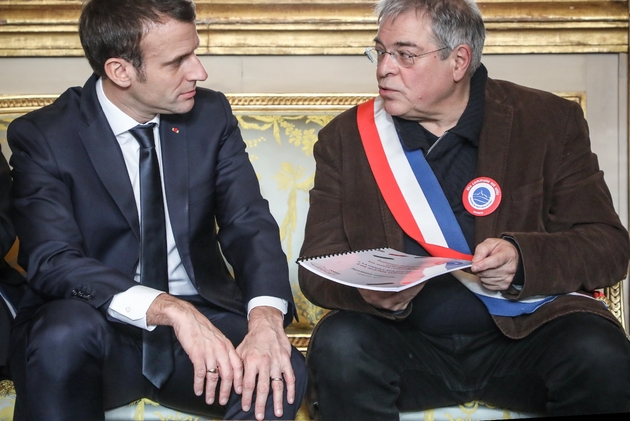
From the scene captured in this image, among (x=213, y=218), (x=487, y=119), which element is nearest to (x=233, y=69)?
(x=213, y=218)

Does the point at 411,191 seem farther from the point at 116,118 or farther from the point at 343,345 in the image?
the point at 116,118

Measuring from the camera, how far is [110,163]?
1.96 metres

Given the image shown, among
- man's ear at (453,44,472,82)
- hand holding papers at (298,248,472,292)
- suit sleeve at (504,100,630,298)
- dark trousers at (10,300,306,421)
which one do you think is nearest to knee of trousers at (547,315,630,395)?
suit sleeve at (504,100,630,298)

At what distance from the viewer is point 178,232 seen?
2.00 metres

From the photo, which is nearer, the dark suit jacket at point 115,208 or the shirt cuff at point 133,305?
the shirt cuff at point 133,305

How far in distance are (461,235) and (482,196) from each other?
102mm

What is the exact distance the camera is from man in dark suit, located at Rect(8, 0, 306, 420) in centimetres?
169

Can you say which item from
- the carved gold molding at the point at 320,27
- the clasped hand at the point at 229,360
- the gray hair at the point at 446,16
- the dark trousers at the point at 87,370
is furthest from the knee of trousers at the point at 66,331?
the carved gold molding at the point at 320,27

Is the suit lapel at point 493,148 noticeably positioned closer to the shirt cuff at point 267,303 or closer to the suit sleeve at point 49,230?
the shirt cuff at point 267,303

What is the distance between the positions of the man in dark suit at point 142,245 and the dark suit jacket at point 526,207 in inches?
6.8

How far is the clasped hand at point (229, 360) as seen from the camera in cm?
167

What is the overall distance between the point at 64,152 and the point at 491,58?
4.75 feet

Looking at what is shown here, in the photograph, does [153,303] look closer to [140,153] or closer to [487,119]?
[140,153]

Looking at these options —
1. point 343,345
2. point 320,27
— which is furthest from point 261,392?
point 320,27
